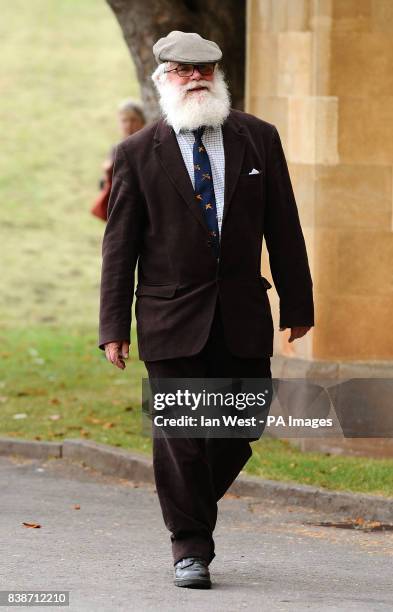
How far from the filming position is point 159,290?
6.51 metres

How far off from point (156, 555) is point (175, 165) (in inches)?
70.2

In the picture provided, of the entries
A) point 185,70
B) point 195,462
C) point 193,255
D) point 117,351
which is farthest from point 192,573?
point 185,70

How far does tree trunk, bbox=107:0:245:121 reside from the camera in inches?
454

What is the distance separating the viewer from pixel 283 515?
836 cm

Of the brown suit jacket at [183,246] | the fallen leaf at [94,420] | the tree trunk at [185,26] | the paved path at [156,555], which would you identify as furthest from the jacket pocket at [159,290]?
the tree trunk at [185,26]

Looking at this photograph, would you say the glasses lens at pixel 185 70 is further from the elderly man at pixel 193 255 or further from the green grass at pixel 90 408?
the green grass at pixel 90 408

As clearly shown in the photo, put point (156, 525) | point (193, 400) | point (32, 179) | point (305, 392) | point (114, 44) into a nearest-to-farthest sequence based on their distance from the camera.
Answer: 1. point (193, 400)
2. point (156, 525)
3. point (305, 392)
4. point (32, 179)
5. point (114, 44)

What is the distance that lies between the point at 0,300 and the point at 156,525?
42.3 feet

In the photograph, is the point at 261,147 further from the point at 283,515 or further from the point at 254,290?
the point at 283,515

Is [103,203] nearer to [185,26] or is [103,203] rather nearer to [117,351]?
[185,26]

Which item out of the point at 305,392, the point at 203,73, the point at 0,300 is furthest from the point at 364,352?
the point at 0,300

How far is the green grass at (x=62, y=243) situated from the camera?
418 inches

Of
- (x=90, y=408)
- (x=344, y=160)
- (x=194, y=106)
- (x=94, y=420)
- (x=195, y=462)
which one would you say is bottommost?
(x=90, y=408)

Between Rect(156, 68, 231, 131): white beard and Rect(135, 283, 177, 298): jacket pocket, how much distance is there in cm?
64
